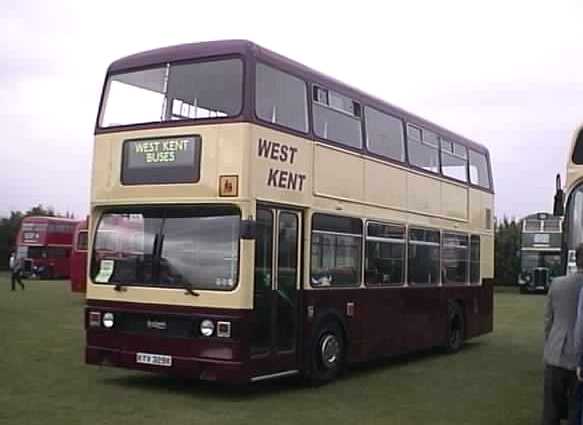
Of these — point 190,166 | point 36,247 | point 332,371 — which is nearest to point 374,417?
point 332,371

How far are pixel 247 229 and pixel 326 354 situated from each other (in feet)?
8.87

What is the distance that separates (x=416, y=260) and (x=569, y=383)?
718cm

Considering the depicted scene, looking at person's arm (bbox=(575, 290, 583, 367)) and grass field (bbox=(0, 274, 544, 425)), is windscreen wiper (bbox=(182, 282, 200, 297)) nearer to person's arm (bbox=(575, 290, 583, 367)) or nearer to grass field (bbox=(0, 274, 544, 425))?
grass field (bbox=(0, 274, 544, 425))

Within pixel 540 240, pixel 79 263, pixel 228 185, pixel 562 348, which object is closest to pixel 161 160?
pixel 228 185

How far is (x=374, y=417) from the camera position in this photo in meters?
9.91

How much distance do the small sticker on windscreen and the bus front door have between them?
82.7 inches

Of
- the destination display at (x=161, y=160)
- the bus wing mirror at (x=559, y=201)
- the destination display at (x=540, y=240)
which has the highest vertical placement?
the destination display at (x=540, y=240)

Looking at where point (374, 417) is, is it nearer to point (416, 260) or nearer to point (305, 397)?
point (305, 397)

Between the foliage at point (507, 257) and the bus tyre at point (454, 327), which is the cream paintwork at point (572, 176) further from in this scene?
the foliage at point (507, 257)

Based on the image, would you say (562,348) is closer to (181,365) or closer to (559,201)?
(559,201)

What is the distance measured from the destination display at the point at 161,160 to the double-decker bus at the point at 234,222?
0.05 feet

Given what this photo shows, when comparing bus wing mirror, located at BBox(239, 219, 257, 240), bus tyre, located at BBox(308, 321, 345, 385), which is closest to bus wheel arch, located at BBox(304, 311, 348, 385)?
bus tyre, located at BBox(308, 321, 345, 385)

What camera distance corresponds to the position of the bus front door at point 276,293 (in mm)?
10680

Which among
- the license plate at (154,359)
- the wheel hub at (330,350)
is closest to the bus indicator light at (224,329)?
the license plate at (154,359)
